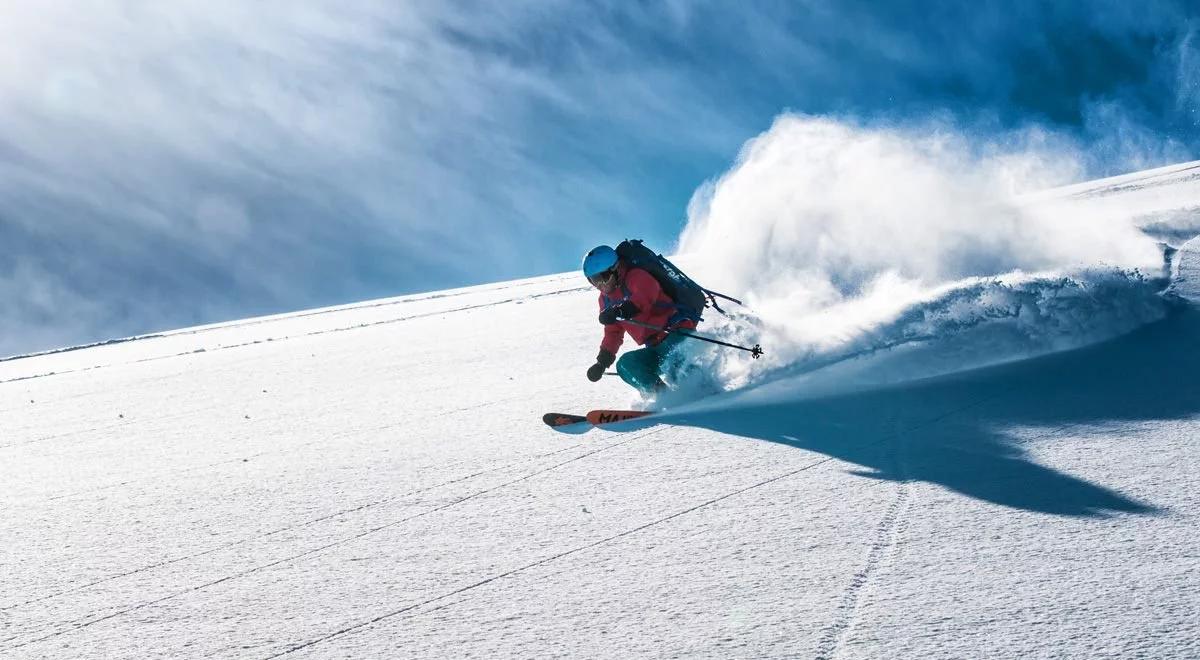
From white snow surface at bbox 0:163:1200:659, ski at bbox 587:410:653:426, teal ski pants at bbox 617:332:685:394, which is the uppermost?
teal ski pants at bbox 617:332:685:394

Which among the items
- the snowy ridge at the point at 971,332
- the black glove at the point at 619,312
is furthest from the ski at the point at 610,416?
the snowy ridge at the point at 971,332

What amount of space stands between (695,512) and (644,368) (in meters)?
3.69

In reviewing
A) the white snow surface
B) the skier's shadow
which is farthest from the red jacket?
the skier's shadow

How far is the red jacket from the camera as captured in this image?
852cm

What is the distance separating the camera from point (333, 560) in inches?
178

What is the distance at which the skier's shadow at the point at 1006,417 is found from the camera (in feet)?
15.4

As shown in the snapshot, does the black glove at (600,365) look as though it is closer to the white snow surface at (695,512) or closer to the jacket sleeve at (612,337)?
the jacket sleeve at (612,337)

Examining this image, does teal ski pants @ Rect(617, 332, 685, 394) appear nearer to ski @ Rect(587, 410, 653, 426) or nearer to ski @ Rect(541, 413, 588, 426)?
ski @ Rect(587, 410, 653, 426)

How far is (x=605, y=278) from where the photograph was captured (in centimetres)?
847

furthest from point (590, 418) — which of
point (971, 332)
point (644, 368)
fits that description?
point (971, 332)

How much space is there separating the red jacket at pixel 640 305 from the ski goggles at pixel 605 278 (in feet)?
0.24

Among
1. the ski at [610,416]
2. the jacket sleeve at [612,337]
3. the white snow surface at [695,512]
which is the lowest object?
the white snow surface at [695,512]

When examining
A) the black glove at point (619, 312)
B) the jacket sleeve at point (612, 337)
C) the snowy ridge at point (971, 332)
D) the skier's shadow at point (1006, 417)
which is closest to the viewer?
the skier's shadow at point (1006, 417)

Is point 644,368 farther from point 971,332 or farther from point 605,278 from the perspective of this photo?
point 971,332
